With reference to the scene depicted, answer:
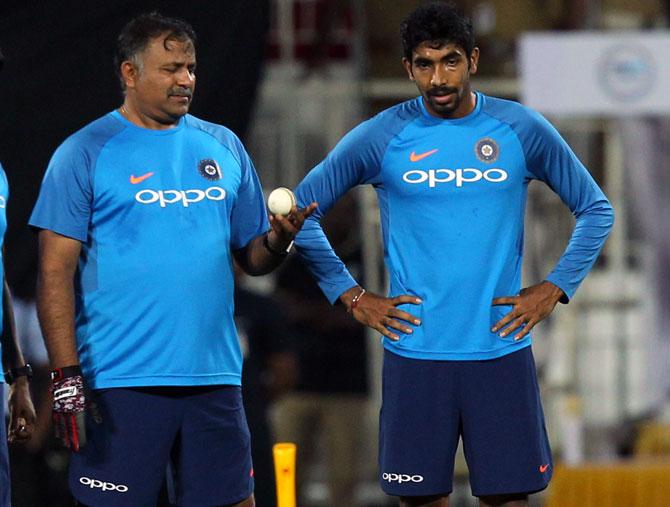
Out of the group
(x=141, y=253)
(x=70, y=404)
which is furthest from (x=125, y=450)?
(x=141, y=253)

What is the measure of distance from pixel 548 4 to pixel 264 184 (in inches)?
79.2

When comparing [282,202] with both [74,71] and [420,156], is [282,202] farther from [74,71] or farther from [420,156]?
[74,71]

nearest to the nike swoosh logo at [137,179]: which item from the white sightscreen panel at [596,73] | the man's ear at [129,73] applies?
the man's ear at [129,73]

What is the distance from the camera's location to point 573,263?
4266 millimetres

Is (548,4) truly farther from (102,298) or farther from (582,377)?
(102,298)

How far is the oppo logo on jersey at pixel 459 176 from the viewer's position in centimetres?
418

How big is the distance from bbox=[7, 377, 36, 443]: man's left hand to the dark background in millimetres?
2291

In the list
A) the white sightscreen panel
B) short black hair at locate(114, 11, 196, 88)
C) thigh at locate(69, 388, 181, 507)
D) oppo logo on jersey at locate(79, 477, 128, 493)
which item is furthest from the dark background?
oppo logo on jersey at locate(79, 477, 128, 493)

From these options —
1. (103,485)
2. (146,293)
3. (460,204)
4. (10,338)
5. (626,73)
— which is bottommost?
(103,485)

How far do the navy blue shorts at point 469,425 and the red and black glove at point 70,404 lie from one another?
90 centimetres

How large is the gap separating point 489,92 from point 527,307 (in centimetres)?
427

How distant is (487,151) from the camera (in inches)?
166

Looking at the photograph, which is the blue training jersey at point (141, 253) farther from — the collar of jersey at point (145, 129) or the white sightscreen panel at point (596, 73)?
the white sightscreen panel at point (596, 73)

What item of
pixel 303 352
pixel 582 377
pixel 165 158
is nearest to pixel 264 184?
pixel 303 352
